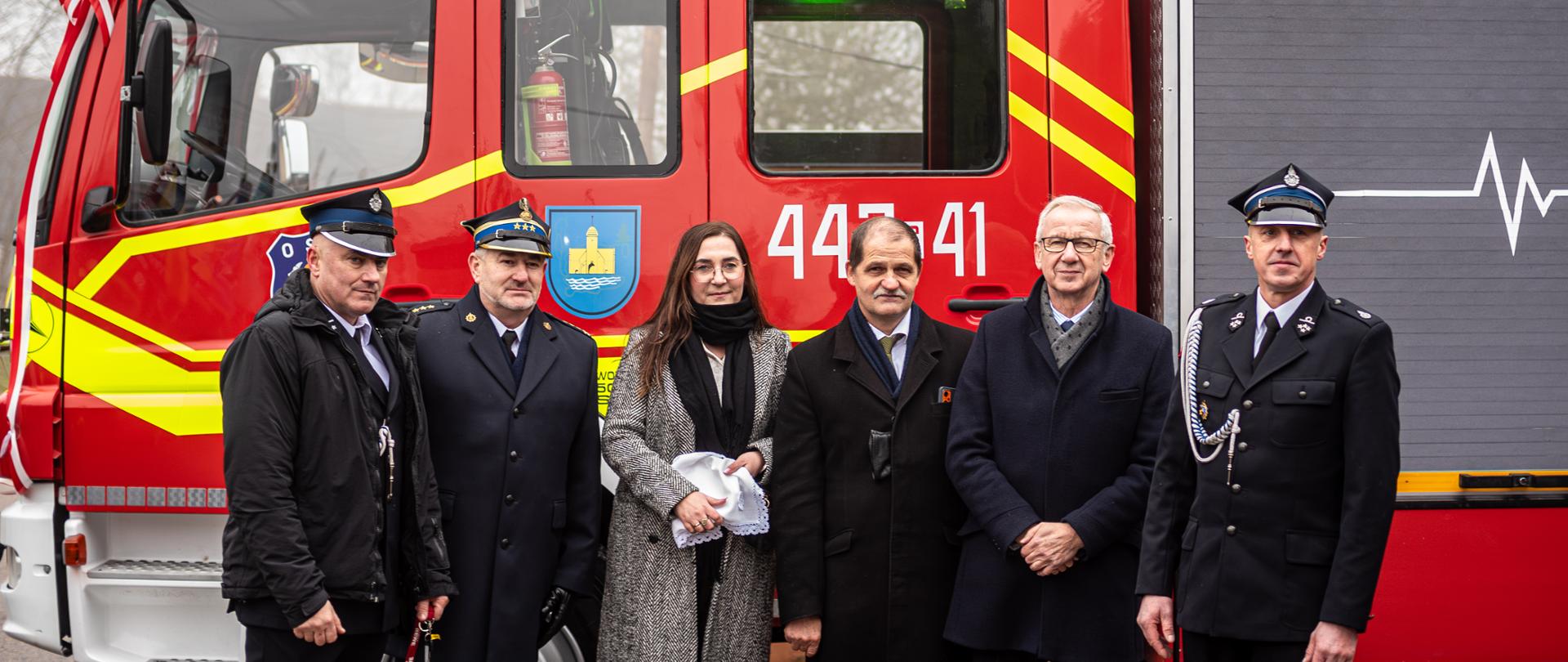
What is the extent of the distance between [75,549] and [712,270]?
2.20 m

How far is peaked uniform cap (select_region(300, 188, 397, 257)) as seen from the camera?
3068 millimetres

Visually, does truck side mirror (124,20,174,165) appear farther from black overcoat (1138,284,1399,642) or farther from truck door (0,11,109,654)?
black overcoat (1138,284,1399,642)

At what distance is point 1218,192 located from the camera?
3883mm

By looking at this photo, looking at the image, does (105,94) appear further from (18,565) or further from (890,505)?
(890,505)

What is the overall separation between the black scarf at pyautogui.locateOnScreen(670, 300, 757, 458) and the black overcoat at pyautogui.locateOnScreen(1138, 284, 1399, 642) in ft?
4.03

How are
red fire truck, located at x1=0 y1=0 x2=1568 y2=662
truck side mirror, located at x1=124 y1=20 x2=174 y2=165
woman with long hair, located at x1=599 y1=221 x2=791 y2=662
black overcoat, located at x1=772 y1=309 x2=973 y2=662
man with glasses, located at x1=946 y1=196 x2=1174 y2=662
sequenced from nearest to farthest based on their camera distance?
man with glasses, located at x1=946 y1=196 x2=1174 y2=662
black overcoat, located at x1=772 y1=309 x2=973 y2=662
woman with long hair, located at x1=599 y1=221 x2=791 y2=662
truck side mirror, located at x1=124 y1=20 x2=174 y2=165
red fire truck, located at x1=0 y1=0 x2=1568 y2=662

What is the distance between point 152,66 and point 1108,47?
288cm

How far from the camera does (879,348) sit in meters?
3.46

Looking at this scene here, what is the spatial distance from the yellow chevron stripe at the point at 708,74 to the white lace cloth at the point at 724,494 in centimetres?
121

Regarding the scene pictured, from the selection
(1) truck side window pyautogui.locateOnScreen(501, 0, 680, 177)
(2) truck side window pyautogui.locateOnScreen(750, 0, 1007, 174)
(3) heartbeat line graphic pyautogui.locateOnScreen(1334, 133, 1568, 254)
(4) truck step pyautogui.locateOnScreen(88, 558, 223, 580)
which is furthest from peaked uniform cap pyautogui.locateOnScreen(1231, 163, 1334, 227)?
(4) truck step pyautogui.locateOnScreen(88, 558, 223, 580)

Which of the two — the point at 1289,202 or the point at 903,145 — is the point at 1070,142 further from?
the point at 1289,202

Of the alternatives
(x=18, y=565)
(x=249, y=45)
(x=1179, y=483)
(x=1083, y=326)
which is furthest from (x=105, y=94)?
(x=1179, y=483)

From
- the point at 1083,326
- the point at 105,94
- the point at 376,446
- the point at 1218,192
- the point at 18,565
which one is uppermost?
the point at 105,94

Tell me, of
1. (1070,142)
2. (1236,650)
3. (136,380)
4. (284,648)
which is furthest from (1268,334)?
(136,380)
